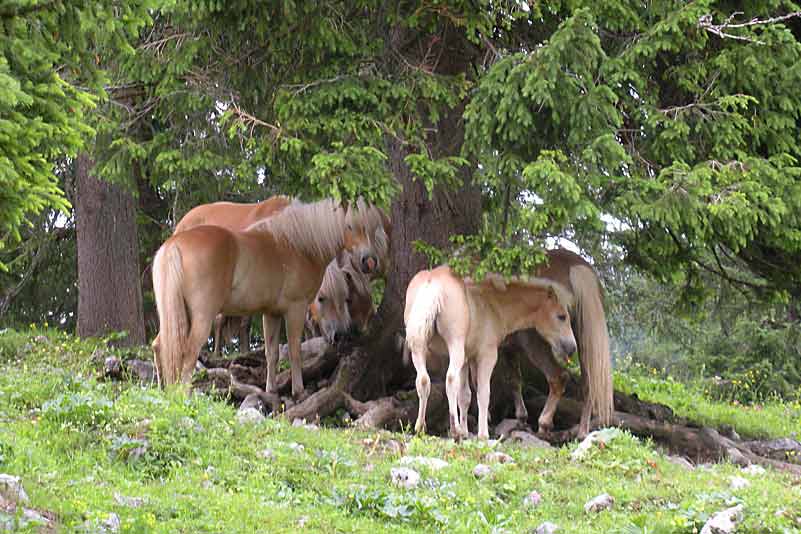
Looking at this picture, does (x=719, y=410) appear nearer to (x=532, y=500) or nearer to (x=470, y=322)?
(x=470, y=322)

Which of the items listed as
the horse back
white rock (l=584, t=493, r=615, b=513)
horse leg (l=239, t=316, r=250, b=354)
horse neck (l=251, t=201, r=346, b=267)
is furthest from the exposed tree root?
white rock (l=584, t=493, r=615, b=513)

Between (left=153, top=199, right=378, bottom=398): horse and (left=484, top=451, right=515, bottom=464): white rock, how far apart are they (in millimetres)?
2517

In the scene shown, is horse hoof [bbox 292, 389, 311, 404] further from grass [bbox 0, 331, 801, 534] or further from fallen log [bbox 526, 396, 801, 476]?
fallen log [bbox 526, 396, 801, 476]

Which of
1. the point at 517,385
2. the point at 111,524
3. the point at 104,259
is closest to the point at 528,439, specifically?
the point at 517,385

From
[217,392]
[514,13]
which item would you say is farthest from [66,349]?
[514,13]

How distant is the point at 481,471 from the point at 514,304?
9.16ft

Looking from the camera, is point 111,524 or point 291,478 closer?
point 111,524

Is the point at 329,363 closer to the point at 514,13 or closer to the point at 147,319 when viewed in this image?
the point at 514,13

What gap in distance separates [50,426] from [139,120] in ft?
16.0

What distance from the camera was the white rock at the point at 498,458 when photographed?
776 cm

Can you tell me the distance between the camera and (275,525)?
576 centimetres

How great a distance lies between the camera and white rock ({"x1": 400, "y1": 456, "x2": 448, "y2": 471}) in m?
7.23

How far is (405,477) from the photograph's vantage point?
6.88 meters

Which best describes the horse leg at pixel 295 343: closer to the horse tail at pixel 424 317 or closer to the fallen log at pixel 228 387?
the fallen log at pixel 228 387
